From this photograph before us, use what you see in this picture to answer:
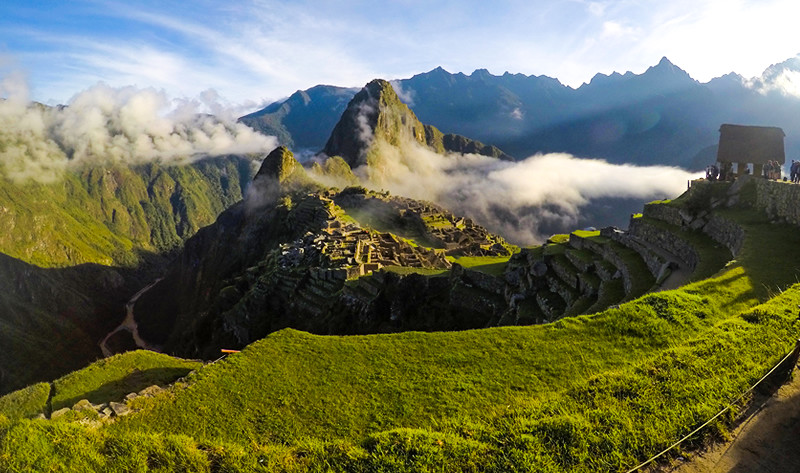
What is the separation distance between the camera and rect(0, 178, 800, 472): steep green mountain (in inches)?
284

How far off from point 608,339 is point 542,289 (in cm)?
2023

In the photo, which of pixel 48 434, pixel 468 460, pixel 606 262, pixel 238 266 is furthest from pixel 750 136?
pixel 238 266

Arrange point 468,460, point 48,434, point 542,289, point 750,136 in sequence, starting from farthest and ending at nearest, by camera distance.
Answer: point 750,136 < point 542,289 < point 48,434 < point 468,460

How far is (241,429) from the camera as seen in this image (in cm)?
905

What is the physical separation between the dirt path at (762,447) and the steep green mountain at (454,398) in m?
0.32

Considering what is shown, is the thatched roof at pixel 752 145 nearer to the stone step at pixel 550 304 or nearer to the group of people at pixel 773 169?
the group of people at pixel 773 169

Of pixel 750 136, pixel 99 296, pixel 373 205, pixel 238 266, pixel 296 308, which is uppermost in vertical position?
pixel 750 136

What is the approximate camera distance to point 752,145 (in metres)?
33.9

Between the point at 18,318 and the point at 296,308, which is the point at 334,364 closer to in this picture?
the point at 296,308

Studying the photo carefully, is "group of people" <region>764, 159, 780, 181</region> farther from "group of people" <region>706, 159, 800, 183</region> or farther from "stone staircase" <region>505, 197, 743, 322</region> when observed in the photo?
"stone staircase" <region>505, 197, 743, 322</region>

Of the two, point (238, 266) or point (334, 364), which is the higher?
point (334, 364)

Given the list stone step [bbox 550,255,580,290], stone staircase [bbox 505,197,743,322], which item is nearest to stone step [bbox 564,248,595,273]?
stone staircase [bbox 505,197,743,322]

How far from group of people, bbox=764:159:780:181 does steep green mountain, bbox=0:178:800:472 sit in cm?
2005

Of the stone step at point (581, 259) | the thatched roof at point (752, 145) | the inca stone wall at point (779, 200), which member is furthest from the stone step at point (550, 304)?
the thatched roof at point (752, 145)
